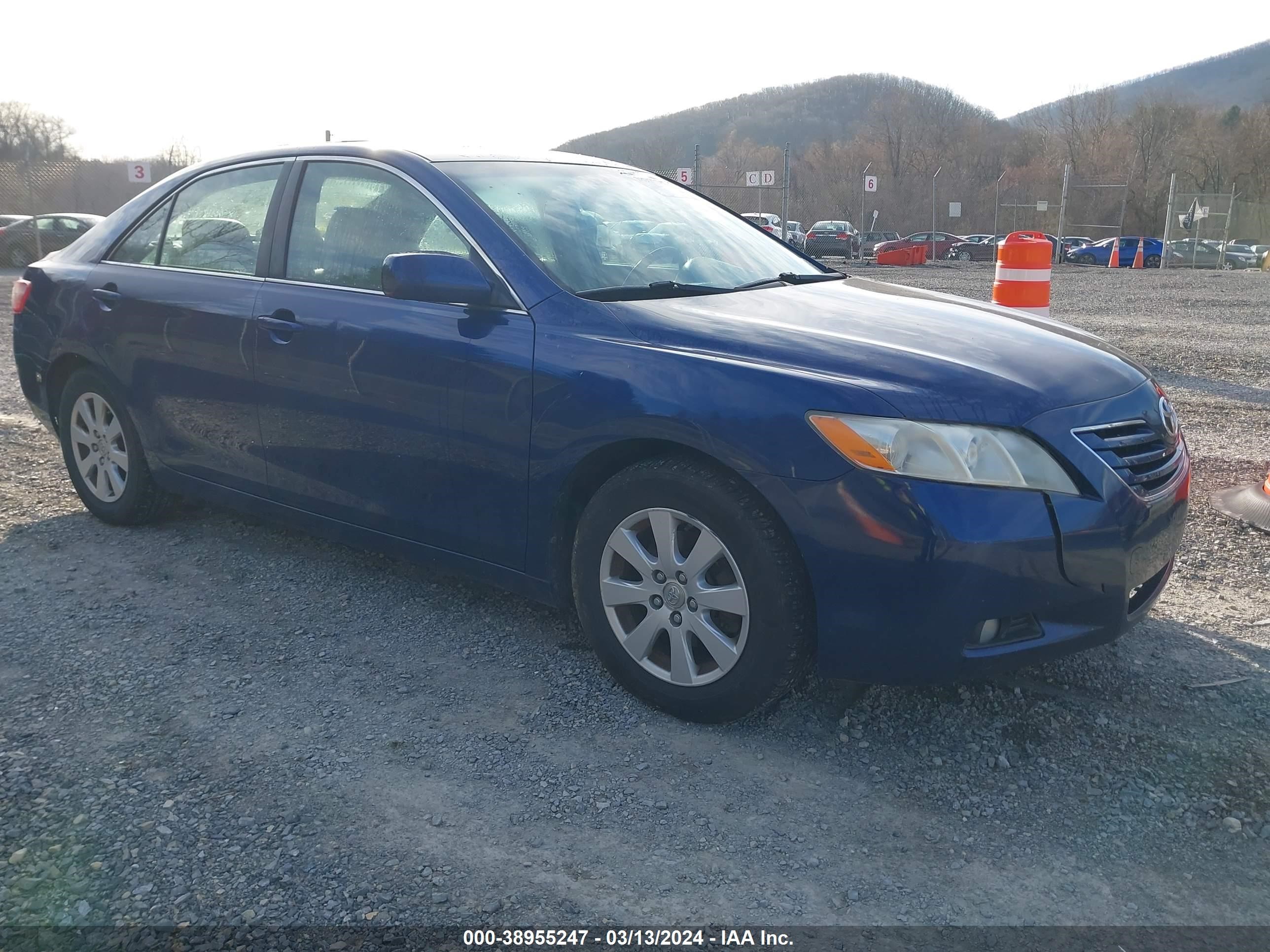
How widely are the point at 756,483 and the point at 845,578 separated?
1.10 ft

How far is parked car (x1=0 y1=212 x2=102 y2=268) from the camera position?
877 inches

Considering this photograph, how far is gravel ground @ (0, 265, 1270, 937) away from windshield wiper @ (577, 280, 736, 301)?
1.19 m

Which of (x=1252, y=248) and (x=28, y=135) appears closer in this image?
(x=1252, y=248)

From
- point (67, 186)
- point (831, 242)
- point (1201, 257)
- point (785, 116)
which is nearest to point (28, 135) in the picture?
point (67, 186)

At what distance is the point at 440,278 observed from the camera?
10.9 feet

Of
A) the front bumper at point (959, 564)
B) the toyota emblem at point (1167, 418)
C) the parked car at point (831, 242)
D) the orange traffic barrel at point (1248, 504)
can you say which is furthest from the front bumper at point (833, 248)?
the front bumper at point (959, 564)

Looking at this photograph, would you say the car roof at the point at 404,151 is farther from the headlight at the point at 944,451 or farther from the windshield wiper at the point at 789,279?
the headlight at the point at 944,451

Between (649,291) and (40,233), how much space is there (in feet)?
75.1

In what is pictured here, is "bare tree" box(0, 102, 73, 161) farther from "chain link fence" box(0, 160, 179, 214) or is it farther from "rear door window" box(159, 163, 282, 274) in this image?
"rear door window" box(159, 163, 282, 274)

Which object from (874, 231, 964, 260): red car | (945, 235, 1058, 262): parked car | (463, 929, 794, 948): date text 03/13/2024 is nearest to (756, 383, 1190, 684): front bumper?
(463, 929, 794, 948): date text 03/13/2024

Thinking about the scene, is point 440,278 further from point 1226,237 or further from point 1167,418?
point 1226,237

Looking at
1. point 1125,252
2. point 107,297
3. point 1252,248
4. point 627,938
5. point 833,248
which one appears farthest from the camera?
point 1125,252

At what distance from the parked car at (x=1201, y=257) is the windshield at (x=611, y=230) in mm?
31539

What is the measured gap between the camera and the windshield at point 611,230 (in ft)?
11.5
